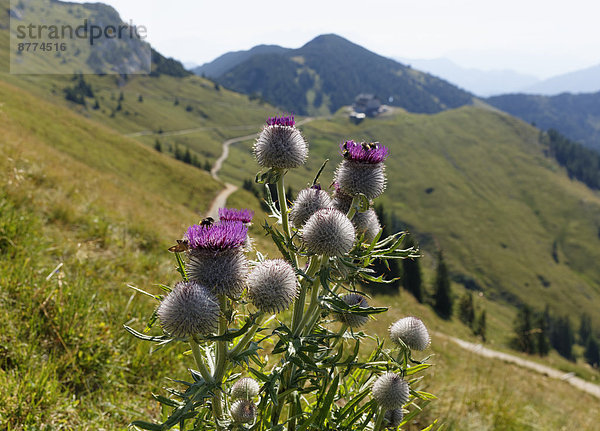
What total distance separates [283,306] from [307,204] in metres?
1.29

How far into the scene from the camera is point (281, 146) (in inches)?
163

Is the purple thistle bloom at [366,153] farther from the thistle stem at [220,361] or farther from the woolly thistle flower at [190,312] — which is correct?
the woolly thistle flower at [190,312]

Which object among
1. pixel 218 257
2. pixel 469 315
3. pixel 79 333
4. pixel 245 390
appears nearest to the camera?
pixel 218 257

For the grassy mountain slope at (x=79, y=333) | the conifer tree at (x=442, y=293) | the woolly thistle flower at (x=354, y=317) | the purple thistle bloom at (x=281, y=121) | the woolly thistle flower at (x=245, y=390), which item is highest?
the purple thistle bloom at (x=281, y=121)

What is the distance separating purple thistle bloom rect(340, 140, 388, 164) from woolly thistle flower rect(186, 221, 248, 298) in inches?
61.1

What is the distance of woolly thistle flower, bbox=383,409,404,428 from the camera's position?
154 inches

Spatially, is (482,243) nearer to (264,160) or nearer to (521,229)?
(521,229)

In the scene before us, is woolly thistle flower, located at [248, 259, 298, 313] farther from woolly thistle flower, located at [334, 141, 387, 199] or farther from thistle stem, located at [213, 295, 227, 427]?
woolly thistle flower, located at [334, 141, 387, 199]

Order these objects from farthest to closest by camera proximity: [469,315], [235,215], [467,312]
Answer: [469,315]
[467,312]
[235,215]

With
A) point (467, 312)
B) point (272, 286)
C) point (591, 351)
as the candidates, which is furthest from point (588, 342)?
point (272, 286)

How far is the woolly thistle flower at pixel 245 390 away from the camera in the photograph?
3.62 m

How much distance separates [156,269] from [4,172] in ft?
19.5

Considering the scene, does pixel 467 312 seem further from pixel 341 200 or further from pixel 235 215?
pixel 235 215

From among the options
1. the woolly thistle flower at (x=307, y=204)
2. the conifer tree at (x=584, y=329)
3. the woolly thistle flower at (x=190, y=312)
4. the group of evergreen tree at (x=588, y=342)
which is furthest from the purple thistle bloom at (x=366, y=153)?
the conifer tree at (x=584, y=329)
